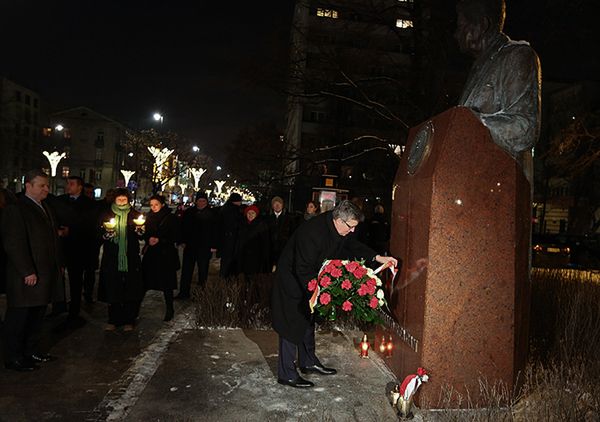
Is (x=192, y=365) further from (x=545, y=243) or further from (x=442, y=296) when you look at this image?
(x=545, y=243)

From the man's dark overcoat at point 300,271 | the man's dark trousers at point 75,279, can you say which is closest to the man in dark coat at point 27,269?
the man's dark trousers at point 75,279

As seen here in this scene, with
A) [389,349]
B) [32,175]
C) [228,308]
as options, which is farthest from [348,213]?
[32,175]

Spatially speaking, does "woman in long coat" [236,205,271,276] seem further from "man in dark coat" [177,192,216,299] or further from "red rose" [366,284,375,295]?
"red rose" [366,284,375,295]

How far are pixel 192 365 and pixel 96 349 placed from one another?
1680 millimetres

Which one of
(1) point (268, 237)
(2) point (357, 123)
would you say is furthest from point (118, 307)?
(2) point (357, 123)

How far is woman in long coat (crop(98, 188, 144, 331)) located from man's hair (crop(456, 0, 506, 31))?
5.05 metres

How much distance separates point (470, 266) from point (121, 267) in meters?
4.82

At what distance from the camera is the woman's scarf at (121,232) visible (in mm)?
7016

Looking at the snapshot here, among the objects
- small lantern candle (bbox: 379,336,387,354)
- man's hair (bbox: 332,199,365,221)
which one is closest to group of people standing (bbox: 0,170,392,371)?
man's hair (bbox: 332,199,365,221)

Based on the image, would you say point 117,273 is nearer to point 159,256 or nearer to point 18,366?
point 159,256

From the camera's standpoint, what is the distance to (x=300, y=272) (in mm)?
4949

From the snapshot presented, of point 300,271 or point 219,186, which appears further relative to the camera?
point 219,186

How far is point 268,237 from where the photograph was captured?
31.9 ft

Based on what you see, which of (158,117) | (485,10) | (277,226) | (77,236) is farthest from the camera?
(158,117)
